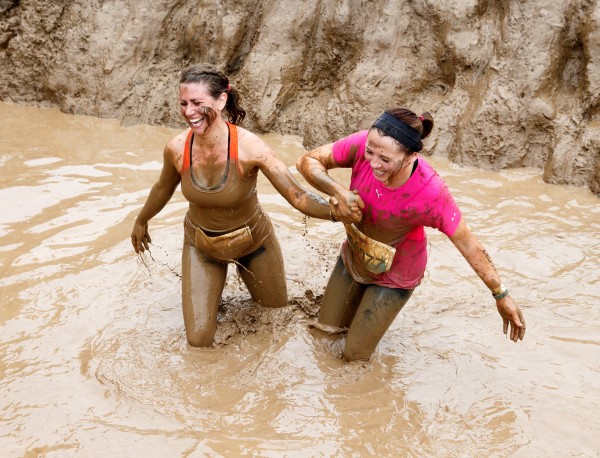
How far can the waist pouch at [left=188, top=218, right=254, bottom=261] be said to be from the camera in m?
Result: 3.73

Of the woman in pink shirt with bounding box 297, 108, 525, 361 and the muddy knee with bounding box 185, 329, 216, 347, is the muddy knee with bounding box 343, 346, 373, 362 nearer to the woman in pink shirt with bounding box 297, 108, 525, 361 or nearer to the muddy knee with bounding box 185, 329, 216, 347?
the woman in pink shirt with bounding box 297, 108, 525, 361

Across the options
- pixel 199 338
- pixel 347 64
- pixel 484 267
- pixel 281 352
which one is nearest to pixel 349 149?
pixel 484 267

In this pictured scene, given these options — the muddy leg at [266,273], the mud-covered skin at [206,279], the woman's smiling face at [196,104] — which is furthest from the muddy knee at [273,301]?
the woman's smiling face at [196,104]

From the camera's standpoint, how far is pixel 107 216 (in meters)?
5.54

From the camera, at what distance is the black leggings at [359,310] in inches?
144

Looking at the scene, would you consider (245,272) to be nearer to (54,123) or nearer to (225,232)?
(225,232)

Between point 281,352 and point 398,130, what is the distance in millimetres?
1611

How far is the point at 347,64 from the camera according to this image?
726cm

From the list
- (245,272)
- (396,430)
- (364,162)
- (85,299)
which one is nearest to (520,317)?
(396,430)

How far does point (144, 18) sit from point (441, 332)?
5374 mm

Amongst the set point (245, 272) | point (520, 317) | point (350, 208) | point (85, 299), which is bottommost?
point (85, 299)

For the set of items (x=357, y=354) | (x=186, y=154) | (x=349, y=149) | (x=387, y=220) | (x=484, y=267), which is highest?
(x=349, y=149)

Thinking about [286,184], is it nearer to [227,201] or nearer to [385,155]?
[227,201]

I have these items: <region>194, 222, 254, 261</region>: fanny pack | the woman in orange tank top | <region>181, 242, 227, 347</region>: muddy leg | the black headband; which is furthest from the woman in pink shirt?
<region>181, 242, 227, 347</region>: muddy leg
